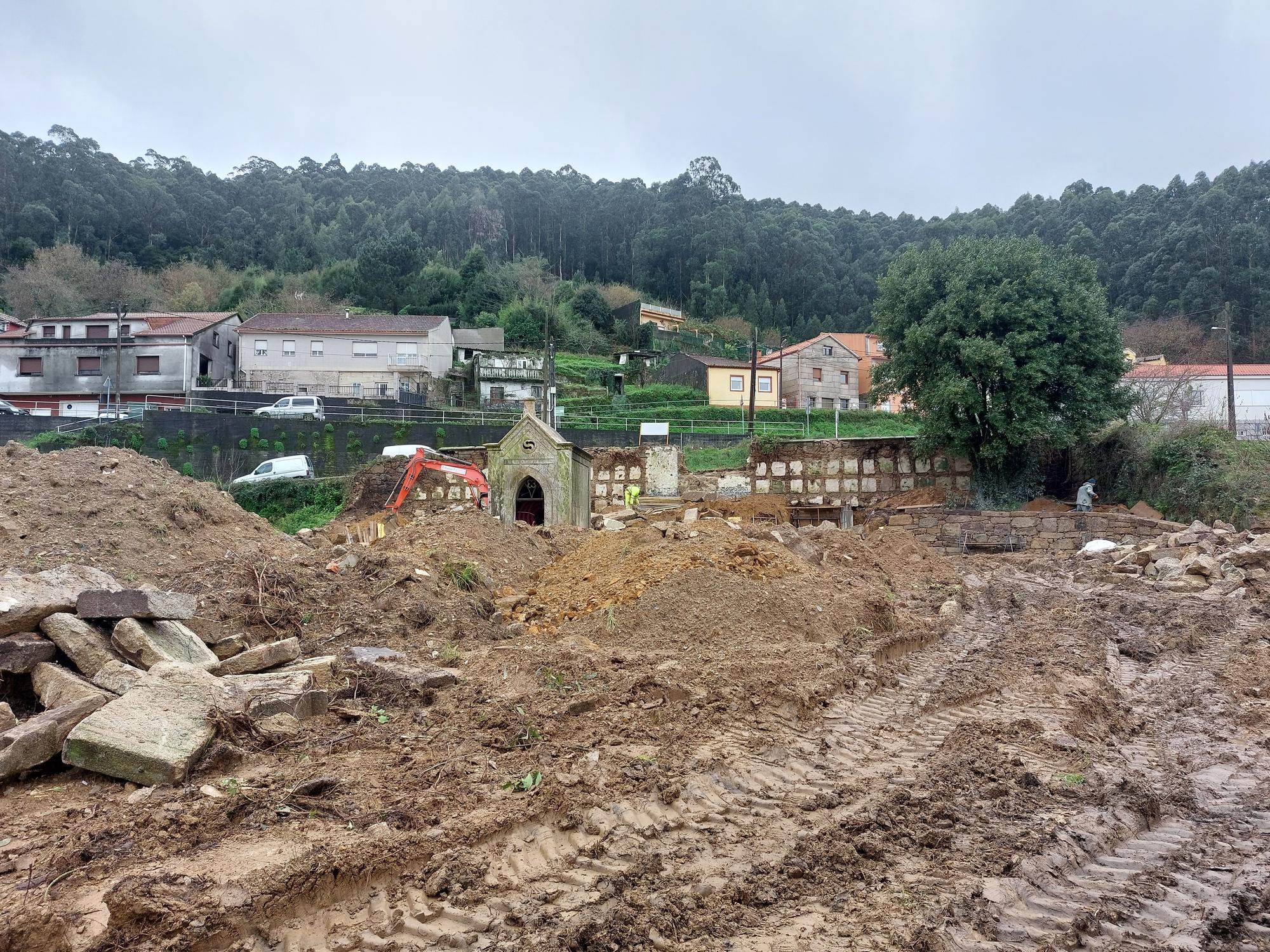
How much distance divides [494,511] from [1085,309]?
1642cm

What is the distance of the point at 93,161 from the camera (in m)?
75.8

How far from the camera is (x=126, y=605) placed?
21.4 ft

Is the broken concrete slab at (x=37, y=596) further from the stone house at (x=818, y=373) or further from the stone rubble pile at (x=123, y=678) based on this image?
the stone house at (x=818, y=373)

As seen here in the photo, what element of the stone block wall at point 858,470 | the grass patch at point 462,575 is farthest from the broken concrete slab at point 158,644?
the stone block wall at point 858,470

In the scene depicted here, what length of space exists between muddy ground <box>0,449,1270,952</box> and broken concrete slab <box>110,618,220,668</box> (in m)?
0.72

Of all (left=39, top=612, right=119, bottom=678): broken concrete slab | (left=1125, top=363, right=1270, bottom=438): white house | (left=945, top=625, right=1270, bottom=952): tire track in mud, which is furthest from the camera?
(left=1125, top=363, right=1270, bottom=438): white house

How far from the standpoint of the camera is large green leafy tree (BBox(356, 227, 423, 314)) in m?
68.9

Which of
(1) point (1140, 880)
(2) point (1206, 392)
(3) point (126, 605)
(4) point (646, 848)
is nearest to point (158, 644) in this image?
(3) point (126, 605)

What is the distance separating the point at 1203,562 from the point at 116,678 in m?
16.0

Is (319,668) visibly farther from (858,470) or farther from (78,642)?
(858,470)

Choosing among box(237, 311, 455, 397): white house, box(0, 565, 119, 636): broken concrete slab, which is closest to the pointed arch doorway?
box(0, 565, 119, 636): broken concrete slab

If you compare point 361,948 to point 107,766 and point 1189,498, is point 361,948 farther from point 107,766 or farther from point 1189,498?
point 1189,498

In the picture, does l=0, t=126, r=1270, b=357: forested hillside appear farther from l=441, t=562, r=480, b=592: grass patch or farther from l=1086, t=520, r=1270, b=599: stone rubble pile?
l=441, t=562, r=480, b=592: grass patch

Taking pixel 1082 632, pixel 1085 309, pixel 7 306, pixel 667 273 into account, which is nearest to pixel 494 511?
pixel 1082 632
